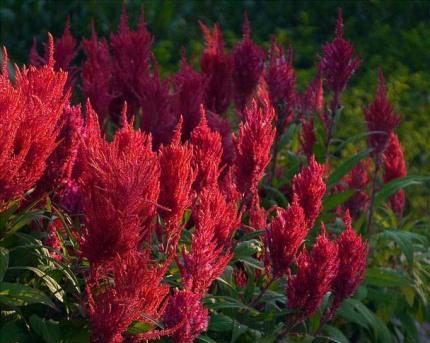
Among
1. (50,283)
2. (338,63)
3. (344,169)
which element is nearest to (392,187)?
(344,169)

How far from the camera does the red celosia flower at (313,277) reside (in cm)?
256

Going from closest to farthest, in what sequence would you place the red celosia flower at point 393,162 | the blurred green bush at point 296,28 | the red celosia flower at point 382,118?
the red celosia flower at point 382,118
the red celosia flower at point 393,162
the blurred green bush at point 296,28

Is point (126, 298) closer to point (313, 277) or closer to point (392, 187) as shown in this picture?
point (313, 277)

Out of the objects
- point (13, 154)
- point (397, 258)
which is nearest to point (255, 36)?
point (397, 258)

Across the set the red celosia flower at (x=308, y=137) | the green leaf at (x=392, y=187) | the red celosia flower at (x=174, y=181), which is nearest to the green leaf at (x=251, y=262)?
the red celosia flower at (x=174, y=181)

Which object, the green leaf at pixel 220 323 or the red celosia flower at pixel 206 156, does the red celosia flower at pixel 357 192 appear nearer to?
the green leaf at pixel 220 323

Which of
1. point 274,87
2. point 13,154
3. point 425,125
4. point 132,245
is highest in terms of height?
point 425,125

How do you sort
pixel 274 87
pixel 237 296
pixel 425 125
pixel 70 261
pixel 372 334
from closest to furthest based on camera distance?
pixel 70 261 < pixel 237 296 < pixel 274 87 < pixel 372 334 < pixel 425 125

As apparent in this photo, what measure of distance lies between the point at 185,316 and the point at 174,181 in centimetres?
37

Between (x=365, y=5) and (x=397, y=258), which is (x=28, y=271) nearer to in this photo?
(x=397, y=258)

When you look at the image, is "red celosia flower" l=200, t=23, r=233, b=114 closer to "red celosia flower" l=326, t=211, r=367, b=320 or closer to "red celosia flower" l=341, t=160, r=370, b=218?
"red celosia flower" l=341, t=160, r=370, b=218

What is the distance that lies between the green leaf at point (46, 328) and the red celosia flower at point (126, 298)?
0.34m

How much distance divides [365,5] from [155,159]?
29.1 feet

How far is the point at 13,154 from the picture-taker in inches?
94.5
